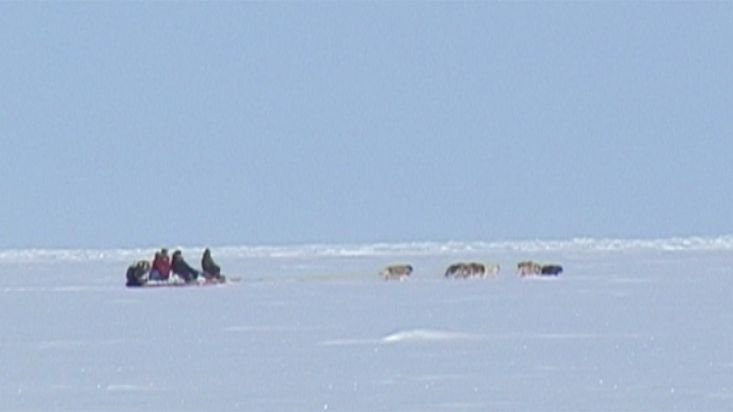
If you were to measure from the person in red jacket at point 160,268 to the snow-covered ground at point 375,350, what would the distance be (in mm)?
1303

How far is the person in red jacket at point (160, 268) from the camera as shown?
16875mm

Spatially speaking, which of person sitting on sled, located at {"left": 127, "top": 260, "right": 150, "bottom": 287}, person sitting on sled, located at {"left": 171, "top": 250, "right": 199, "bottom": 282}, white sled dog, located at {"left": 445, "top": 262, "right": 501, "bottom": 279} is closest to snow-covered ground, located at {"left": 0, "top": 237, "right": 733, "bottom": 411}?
person sitting on sled, located at {"left": 127, "top": 260, "right": 150, "bottom": 287}

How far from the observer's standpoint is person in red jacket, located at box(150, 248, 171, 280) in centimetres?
1688

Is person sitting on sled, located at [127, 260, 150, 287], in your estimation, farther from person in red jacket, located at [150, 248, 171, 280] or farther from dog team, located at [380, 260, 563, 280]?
dog team, located at [380, 260, 563, 280]

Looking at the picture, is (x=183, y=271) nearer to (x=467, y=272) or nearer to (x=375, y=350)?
(x=467, y=272)

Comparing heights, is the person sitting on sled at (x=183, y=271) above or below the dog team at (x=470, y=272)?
below

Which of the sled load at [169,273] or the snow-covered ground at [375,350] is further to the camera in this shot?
the sled load at [169,273]

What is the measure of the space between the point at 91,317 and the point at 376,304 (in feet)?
6.99

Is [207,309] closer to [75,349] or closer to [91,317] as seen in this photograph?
[91,317]

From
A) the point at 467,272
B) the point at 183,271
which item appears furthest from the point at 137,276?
the point at 467,272

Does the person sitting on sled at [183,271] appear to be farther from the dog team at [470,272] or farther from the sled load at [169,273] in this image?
the dog team at [470,272]

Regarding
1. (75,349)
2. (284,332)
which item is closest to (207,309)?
(284,332)

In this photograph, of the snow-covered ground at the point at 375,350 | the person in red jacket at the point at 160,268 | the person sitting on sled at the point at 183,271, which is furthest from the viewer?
the person sitting on sled at the point at 183,271

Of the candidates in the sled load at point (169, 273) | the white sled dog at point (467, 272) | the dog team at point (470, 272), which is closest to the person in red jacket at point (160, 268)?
the sled load at point (169, 273)
